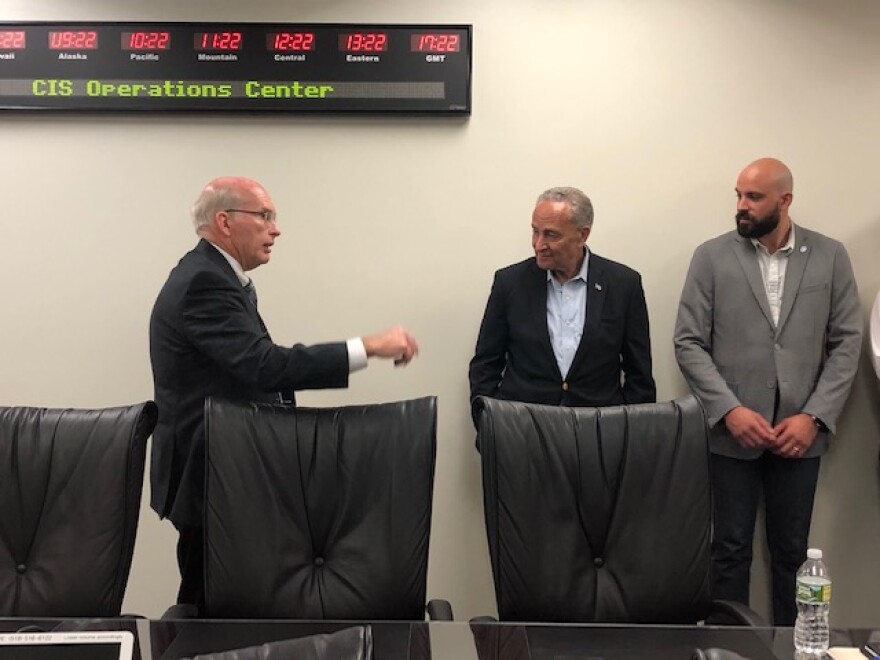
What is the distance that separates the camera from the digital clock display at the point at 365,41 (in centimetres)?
300

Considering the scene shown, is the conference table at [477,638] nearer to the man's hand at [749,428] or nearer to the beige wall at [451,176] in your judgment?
the man's hand at [749,428]

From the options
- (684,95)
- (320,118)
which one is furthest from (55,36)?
(684,95)

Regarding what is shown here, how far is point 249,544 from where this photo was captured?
5.84 feet

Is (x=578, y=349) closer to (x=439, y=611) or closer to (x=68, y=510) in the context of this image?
(x=439, y=611)

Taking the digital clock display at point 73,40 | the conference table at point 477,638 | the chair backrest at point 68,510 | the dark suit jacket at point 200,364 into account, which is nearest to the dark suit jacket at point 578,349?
the dark suit jacket at point 200,364

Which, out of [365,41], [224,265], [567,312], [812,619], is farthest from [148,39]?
[812,619]

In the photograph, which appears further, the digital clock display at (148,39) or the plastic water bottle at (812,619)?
the digital clock display at (148,39)

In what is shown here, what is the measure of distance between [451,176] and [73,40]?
146 centimetres

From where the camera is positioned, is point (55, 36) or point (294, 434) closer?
point (294, 434)

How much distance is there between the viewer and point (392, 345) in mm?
2053

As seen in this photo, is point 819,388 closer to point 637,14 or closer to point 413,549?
point 637,14

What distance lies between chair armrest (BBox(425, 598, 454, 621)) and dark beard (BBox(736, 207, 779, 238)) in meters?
1.80

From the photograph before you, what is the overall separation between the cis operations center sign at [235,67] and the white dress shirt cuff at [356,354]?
127 centimetres

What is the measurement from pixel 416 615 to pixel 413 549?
0.49 feet
